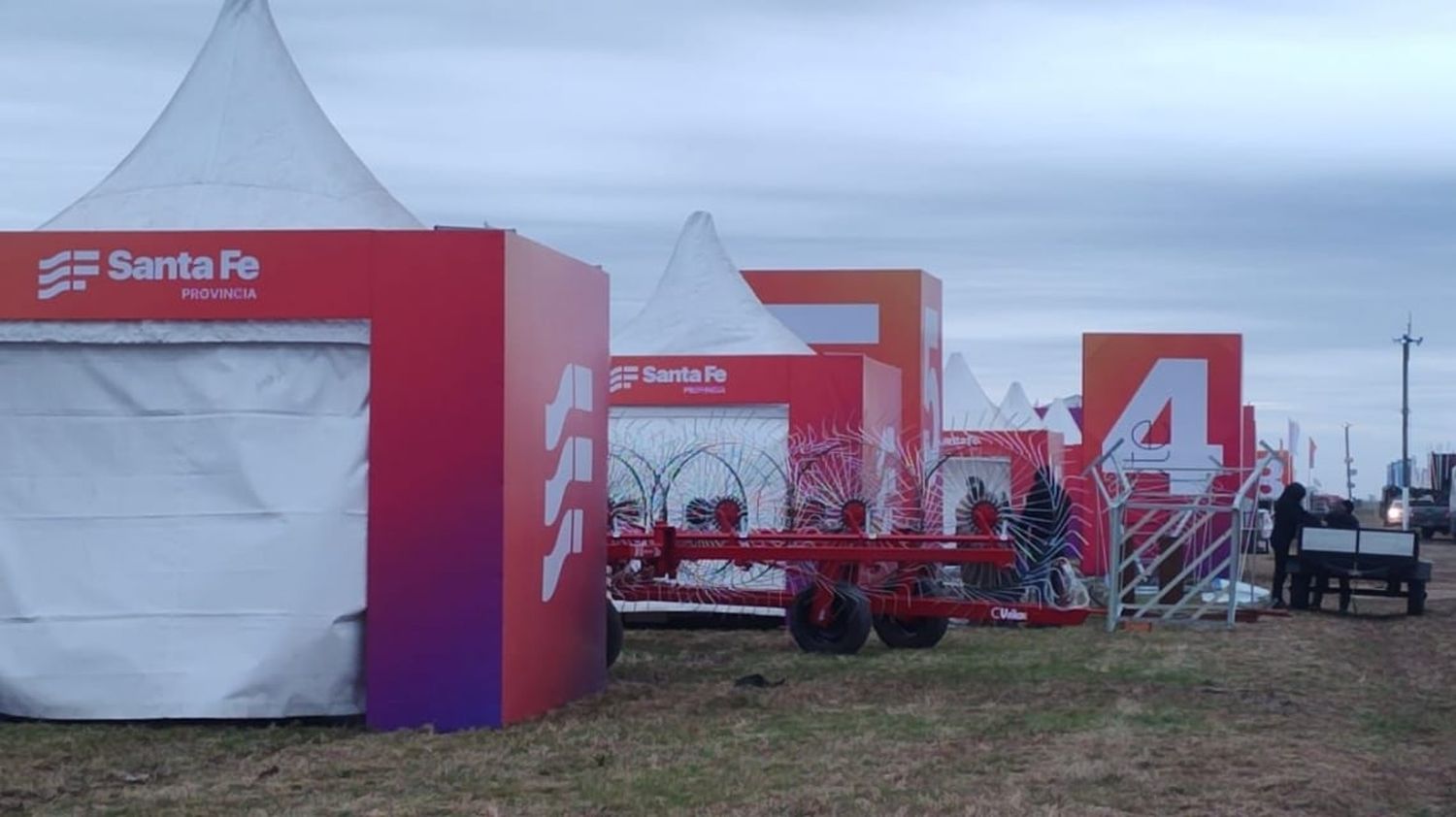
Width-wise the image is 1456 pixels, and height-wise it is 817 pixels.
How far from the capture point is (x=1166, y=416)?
2559cm

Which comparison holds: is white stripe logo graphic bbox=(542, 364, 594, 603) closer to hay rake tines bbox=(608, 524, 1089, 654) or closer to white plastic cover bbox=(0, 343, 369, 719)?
white plastic cover bbox=(0, 343, 369, 719)

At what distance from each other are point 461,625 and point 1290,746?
4398 millimetres

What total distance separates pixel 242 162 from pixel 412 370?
3.43m

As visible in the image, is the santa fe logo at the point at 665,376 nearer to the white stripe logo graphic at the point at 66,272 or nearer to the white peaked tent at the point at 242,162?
the white peaked tent at the point at 242,162

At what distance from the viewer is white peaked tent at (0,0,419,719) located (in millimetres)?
10219

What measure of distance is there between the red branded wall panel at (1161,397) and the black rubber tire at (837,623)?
1110 cm

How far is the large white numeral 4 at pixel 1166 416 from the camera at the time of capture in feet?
83.1

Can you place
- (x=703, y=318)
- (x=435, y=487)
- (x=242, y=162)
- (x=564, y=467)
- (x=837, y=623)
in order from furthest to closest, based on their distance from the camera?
(x=703, y=318)
(x=837, y=623)
(x=242, y=162)
(x=564, y=467)
(x=435, y=487)

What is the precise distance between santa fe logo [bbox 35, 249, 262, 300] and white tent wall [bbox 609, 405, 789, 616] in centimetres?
583

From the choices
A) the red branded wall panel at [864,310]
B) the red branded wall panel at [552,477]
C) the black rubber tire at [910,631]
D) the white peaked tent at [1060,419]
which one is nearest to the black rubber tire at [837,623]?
the black rubber tire at [910,631]

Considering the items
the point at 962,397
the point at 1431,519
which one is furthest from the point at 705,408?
the point at 1431,519

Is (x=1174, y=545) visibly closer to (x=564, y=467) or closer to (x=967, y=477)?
(x=967, y=477)

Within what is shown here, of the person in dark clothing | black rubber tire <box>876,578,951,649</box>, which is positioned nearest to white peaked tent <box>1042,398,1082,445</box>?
the person in dark clothing

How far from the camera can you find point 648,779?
8.58m
